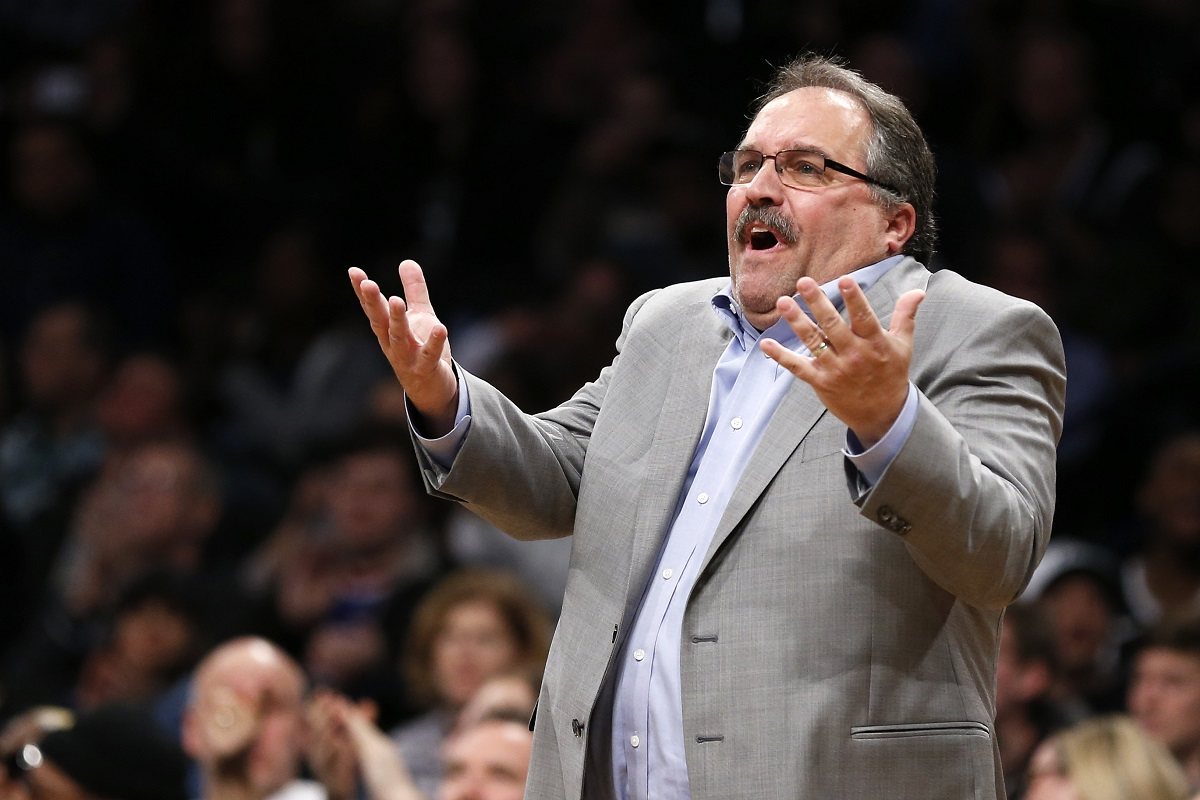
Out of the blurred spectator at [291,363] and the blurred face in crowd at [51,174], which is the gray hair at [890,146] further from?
the blurred face in crowd at [51,174]

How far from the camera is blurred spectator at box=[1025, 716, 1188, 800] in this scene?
3.63 metres

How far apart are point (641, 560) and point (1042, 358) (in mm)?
558

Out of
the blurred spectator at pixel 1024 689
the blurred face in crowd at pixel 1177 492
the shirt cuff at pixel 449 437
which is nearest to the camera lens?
the shirt cuff at pixel 449 437

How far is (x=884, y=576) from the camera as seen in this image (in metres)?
2.20

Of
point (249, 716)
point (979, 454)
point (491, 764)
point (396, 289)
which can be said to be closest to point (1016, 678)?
point (491, 764)

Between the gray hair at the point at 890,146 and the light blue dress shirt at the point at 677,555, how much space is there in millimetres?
108

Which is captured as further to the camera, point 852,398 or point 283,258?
point 283,258

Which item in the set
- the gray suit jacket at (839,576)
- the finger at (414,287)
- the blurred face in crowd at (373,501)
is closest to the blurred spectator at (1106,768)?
the gray suit jacket at (839,576)

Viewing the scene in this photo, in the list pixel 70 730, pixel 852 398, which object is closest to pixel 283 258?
pixel 70 730

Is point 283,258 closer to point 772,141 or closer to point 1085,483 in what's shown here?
point 1085,483

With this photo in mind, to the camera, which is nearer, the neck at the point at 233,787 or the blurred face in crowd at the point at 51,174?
the neck at the point at 233,787

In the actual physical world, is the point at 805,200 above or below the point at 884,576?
above

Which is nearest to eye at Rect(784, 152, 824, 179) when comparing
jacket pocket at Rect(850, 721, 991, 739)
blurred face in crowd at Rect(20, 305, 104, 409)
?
jacket pocket at Rect(850, 721, 991, 739)

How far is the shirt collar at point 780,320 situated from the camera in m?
2.40
